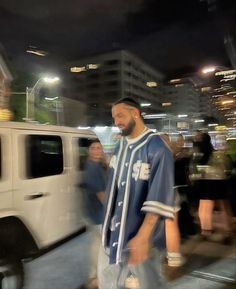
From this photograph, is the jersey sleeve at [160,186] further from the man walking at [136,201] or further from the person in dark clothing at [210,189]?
the person in dark clothing at [210,189]

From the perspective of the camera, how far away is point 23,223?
3775 mm

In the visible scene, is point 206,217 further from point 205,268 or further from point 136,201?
point 136,201

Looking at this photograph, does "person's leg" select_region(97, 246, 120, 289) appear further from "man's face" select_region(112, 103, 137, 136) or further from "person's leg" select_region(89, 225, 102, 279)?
"person's leg" select_region(89, 225, 102, 279)

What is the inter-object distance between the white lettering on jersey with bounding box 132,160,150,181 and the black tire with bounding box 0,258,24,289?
80.5 inches

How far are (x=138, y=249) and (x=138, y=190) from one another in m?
0.28

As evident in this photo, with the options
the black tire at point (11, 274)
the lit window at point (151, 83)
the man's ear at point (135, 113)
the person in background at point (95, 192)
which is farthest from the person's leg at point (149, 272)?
the lit window at point (151, 83)

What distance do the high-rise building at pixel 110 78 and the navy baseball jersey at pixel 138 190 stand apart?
576 centimetres

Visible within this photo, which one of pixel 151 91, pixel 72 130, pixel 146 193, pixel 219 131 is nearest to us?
pixel 146 193

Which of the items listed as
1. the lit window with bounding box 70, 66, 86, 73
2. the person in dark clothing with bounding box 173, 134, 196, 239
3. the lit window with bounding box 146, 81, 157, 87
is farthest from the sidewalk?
the lit window with bounding box 70, 66, 86, 73

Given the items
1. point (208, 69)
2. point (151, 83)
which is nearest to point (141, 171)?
point (208, 69)

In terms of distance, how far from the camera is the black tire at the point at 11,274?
135 inches

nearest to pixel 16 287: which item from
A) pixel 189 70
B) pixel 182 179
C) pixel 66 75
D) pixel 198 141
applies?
pixel 182 179

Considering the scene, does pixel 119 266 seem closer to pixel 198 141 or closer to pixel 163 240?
pixel 163 240

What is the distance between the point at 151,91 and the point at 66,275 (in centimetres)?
521
